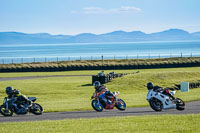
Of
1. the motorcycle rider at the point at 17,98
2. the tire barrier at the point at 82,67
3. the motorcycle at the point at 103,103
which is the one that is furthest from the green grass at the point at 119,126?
the tire barrier at the point at 82,67

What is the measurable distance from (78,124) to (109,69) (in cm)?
6302

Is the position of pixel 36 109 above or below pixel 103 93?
below

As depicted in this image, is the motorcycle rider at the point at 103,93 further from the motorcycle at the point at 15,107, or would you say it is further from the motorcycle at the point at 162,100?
the motorcycle at the point at 15,107

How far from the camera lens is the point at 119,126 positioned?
15508 millimetres

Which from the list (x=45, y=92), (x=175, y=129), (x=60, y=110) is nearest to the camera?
(x=175, y=129)

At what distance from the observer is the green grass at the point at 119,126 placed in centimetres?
1461

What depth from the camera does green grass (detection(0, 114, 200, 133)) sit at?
47.9 feet

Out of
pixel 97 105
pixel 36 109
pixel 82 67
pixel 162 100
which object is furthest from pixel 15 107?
pixel 82 67

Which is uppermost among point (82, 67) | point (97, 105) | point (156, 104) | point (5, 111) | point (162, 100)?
point (82, 67)

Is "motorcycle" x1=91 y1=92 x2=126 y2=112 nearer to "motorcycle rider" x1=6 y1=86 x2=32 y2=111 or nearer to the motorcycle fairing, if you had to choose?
the motorcycle fairing

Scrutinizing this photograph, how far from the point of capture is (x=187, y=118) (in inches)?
682

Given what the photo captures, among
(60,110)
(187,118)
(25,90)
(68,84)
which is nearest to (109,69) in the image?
(68,84)

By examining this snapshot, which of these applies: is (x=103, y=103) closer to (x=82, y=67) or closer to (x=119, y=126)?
(x=119, y=126)

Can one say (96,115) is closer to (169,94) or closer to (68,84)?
(169,94)
